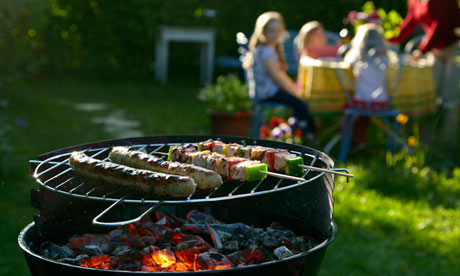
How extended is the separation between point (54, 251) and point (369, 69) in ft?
11.9

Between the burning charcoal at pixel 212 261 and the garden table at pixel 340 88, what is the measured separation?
3.37 meters

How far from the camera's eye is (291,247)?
1.97 metres

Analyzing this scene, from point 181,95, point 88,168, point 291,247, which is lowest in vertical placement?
point 181,95

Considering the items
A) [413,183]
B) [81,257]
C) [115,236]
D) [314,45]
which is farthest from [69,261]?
[314,45]

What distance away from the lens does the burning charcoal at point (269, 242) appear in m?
1.98

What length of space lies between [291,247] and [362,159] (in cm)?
339

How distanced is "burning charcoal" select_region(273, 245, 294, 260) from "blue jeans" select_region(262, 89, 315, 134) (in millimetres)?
3323

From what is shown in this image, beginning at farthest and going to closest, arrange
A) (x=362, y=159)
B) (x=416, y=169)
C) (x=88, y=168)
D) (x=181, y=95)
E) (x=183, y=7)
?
1. (x=183, y=7)
2. (x=181, y=95)
3. (x=362, y=159)
4. (x=416, y=169)
5. (x=88, y=168)

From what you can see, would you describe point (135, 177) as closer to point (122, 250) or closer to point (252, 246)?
point (122, 250)

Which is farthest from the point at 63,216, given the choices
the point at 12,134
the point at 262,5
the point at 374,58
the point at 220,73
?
the point at 220,73

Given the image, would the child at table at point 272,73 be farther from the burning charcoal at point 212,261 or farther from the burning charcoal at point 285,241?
the burning charcoal at point 212,261

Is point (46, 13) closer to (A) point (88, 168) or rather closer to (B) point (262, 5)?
(B) point (262, 5)

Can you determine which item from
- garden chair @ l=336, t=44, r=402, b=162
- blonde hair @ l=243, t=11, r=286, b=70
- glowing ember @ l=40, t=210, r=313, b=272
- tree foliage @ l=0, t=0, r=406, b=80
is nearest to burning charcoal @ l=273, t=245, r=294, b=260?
glowing ember @ l=40, t=210, r=313, b=272

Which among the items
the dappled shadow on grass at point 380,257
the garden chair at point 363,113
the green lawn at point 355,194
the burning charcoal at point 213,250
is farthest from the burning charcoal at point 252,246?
the garden chair at point 363,113
